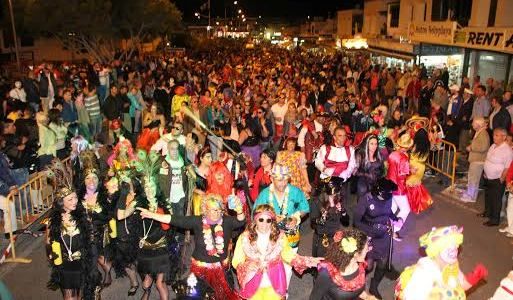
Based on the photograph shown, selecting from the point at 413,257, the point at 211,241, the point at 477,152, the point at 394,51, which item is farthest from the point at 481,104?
the point at 394,51

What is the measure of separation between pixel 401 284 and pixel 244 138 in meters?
5.50

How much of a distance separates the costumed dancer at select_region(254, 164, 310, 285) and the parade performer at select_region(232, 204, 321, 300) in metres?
0.90

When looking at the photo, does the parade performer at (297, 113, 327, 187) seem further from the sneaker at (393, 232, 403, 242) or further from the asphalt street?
the sneaker at (393, 232, 403, 242)

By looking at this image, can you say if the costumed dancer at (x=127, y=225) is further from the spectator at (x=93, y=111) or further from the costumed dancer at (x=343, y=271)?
the spectator at (x=93, y=111)

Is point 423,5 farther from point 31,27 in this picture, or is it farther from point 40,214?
point 31,27

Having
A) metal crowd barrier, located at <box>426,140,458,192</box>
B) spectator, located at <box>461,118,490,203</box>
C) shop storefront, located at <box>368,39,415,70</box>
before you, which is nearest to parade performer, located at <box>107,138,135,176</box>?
spectator, located at <box>461,118,490,203</box>

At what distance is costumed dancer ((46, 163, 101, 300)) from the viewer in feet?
16.8

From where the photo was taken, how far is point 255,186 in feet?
23.8

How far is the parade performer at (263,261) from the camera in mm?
4648

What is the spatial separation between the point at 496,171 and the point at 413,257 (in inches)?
82.5

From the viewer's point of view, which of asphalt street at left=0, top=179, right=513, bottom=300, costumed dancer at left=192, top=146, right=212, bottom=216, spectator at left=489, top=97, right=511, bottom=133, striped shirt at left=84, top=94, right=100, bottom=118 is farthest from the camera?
striped shirt at left=84, top=94, right=100, bottom=118

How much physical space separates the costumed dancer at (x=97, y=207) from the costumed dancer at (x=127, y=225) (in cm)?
13

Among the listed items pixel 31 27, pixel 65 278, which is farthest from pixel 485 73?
pixel 31 27

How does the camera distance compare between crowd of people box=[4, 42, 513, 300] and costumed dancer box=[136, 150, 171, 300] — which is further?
costumed dancer box=[136, 150, 171, 300]
